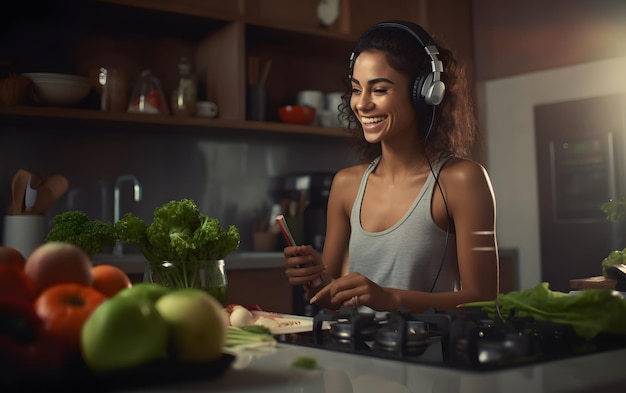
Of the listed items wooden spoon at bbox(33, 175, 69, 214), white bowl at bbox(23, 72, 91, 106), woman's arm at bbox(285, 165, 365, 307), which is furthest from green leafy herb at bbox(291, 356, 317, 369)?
white bowl at bbox(23, 72, 91, 106)

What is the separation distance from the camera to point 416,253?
174 cm

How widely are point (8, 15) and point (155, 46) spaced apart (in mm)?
594

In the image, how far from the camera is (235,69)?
9.84 ft

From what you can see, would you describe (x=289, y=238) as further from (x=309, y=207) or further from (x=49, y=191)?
(x=309, y=207)

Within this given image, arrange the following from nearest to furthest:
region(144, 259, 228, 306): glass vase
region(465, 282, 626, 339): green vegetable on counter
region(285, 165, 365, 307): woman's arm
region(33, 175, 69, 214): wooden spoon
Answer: region(465, 282, 626, 339): green vegetable on counter, region(144, 259, 228, 306): glass vase, region(285, 165, 365, 307): woman's arm, region(33, 175, 69, 214): wooden spoon

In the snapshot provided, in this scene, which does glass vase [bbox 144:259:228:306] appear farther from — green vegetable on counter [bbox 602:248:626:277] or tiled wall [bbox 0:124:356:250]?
tiled wall [bbox 0:124:356:250]

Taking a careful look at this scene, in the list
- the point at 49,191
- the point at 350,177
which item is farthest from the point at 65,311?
the point at 49,191

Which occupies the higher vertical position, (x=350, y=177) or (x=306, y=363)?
(x=350, y=177)

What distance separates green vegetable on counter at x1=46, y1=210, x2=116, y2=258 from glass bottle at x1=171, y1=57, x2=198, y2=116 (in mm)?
1708

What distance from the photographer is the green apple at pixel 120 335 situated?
0.68 metres

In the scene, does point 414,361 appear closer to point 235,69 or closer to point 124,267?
point 124,267

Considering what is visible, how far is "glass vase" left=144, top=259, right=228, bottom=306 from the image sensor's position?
1.17m

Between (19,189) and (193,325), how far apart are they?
2.01m

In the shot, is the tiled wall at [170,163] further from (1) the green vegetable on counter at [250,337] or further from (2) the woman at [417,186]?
(1) the green vegetable on counter at [250,337]
